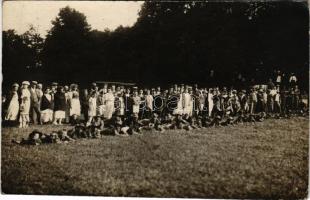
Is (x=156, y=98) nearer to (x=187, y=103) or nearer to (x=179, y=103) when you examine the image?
(x=179, y=103)

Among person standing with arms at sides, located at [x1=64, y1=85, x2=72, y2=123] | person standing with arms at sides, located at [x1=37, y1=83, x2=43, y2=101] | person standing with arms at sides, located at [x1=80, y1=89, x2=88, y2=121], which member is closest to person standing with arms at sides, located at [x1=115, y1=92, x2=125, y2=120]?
person standing with arms at sides, located at [x1=80, y1=89, x2=88, y2=121]

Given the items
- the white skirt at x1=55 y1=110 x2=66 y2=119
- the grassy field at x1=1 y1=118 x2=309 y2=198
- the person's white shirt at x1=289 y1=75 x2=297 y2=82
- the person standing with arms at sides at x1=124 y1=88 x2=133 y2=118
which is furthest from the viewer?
the white skirt at x1=55 y1=110 x2=66 y2=119

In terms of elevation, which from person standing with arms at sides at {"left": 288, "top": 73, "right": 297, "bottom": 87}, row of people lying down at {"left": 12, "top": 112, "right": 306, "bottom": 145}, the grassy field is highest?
person standing with arms at sides at {"left": 288, "top": 73, "right": 297, "bottom": 87}

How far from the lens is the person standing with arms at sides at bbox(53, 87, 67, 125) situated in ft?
20.4

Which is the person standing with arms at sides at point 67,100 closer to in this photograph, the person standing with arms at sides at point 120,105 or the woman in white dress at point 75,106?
the woman in white dress at point 75,106

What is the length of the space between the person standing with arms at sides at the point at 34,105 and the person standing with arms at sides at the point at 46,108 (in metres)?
0.06

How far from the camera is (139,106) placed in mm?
6227

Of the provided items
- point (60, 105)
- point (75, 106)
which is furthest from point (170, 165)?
point (60, 105)

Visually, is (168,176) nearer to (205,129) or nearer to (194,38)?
(205,129)

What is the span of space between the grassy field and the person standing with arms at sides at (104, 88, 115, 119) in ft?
1.20

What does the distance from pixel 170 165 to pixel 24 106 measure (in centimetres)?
226

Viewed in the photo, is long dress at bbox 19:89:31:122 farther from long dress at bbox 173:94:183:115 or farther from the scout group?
long dress at bbox 173:94:183:115

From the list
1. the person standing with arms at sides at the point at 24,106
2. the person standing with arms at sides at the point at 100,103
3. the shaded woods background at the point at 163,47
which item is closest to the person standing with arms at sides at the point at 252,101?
the shaded woods background at the point at 163,47

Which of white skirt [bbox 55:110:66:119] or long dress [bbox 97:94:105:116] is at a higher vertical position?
long dress [bbox 97:94:105:116]
